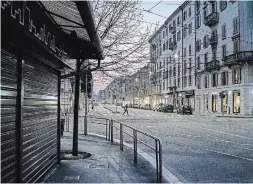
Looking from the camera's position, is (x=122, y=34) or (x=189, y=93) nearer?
(x=122, y=34)

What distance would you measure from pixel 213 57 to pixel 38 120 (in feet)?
152

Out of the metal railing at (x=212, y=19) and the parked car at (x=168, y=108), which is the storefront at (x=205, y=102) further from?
the metal railing at (x=212, y=19)

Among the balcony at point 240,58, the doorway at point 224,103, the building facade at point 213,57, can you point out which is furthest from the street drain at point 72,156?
the doorway at point 224,103

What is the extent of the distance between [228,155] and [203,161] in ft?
4.84

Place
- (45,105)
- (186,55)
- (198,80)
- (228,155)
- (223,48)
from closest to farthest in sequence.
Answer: (45,105)
(228,155)
(223,48)
(198,80)
(186,55)

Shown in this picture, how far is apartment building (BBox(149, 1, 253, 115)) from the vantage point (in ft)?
138

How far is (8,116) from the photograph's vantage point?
5.02 meters

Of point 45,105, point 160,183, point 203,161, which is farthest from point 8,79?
point 203,161

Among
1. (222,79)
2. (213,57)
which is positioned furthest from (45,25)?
(213,57)

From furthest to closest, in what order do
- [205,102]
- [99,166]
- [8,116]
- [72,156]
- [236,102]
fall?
[205,102] → [236,102] → [72,156] → [99,166] → [8,116]

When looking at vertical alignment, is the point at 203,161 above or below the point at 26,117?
below

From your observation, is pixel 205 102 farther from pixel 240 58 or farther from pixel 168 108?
pixel 240 58

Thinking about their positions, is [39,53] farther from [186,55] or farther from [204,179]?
[186,55]

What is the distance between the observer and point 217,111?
5016 centimetres
